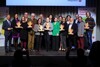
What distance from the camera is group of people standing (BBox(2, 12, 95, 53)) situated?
39.6 ft

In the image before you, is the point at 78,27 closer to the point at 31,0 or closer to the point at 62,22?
Result: the point at 62,22

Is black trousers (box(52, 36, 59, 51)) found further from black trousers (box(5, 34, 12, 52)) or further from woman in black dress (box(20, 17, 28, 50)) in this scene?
black trousers (box(5, 34, 12, 52))

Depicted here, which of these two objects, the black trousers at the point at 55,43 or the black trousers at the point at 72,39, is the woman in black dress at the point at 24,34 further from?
the black trousers at the point at 72,39

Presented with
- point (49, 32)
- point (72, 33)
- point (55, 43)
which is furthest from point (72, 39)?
point (49, 32)

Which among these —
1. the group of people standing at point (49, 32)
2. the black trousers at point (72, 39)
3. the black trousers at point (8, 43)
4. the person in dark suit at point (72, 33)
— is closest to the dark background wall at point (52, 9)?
the group of people standing at point (49, 32)

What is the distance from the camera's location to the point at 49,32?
12.8 m

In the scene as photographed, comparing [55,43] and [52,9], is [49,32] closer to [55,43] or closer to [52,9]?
Answer: [55,43]

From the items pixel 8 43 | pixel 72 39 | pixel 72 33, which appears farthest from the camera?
pixel 8 43

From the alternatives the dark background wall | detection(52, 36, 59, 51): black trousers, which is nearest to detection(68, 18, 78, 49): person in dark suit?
detection(52, 36, 59, 51): black trousers

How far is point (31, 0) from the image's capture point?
1358 centimetres

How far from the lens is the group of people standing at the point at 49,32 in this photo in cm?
1206

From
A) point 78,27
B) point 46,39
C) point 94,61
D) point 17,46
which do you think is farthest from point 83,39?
point 94,61

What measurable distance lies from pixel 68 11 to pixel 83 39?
91.8 inches

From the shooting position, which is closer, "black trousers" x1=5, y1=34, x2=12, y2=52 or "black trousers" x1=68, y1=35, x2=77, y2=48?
"black trousers" x1=5, y1=34, x2=12, y2=52
